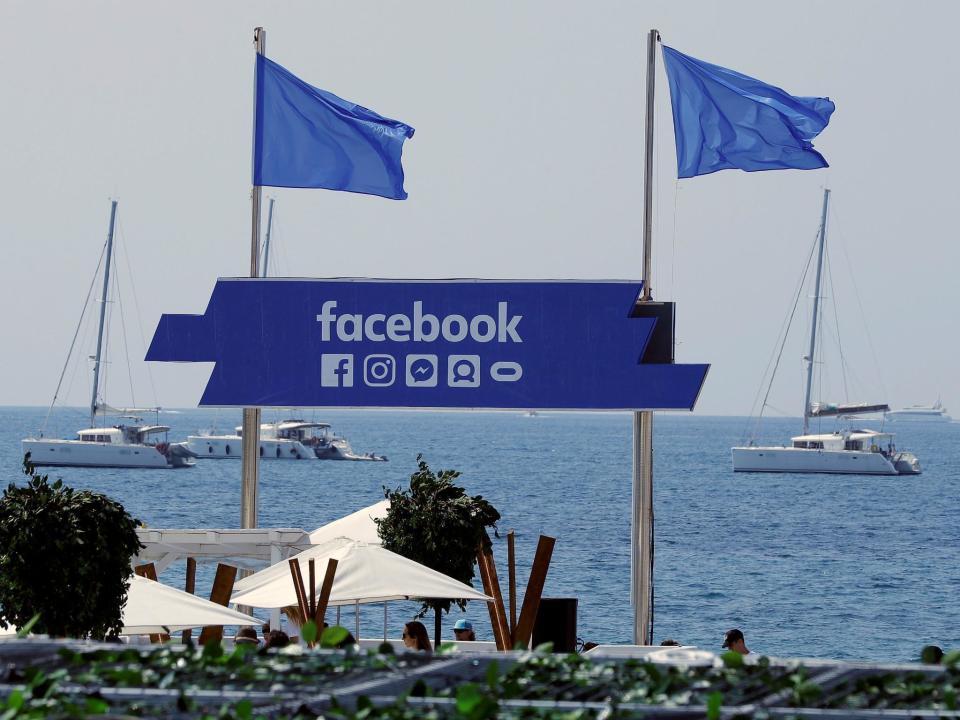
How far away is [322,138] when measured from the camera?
17734 millimetres

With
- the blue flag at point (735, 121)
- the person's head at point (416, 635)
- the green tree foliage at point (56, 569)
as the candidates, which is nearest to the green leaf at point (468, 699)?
the green tree foliage at point (56, 569)

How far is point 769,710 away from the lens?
5.93m

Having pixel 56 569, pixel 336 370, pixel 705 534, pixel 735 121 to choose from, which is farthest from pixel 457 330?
pixel 705 534

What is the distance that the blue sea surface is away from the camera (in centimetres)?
4534

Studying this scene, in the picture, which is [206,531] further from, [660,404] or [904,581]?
[904,581]

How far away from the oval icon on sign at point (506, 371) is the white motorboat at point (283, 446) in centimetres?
13009

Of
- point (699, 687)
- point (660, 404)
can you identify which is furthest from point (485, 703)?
point (660, 404)

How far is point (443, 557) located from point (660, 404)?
295 cm

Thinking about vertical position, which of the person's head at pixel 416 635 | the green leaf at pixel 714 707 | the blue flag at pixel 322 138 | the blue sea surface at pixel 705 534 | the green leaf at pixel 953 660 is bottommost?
the blue sea surface at pixel 705 534

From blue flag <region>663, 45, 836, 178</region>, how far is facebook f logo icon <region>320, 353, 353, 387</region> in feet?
14.6

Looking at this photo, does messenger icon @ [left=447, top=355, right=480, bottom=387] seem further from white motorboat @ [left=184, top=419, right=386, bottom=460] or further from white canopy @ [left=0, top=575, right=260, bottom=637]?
white motorboat @ [left=184, top=419, right=386, bottom=460]

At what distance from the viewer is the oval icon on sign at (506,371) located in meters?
15.8

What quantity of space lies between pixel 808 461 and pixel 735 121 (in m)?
106

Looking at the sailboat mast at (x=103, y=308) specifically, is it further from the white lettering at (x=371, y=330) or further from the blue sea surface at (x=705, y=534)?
the white lettering at (x=371, y=330)
